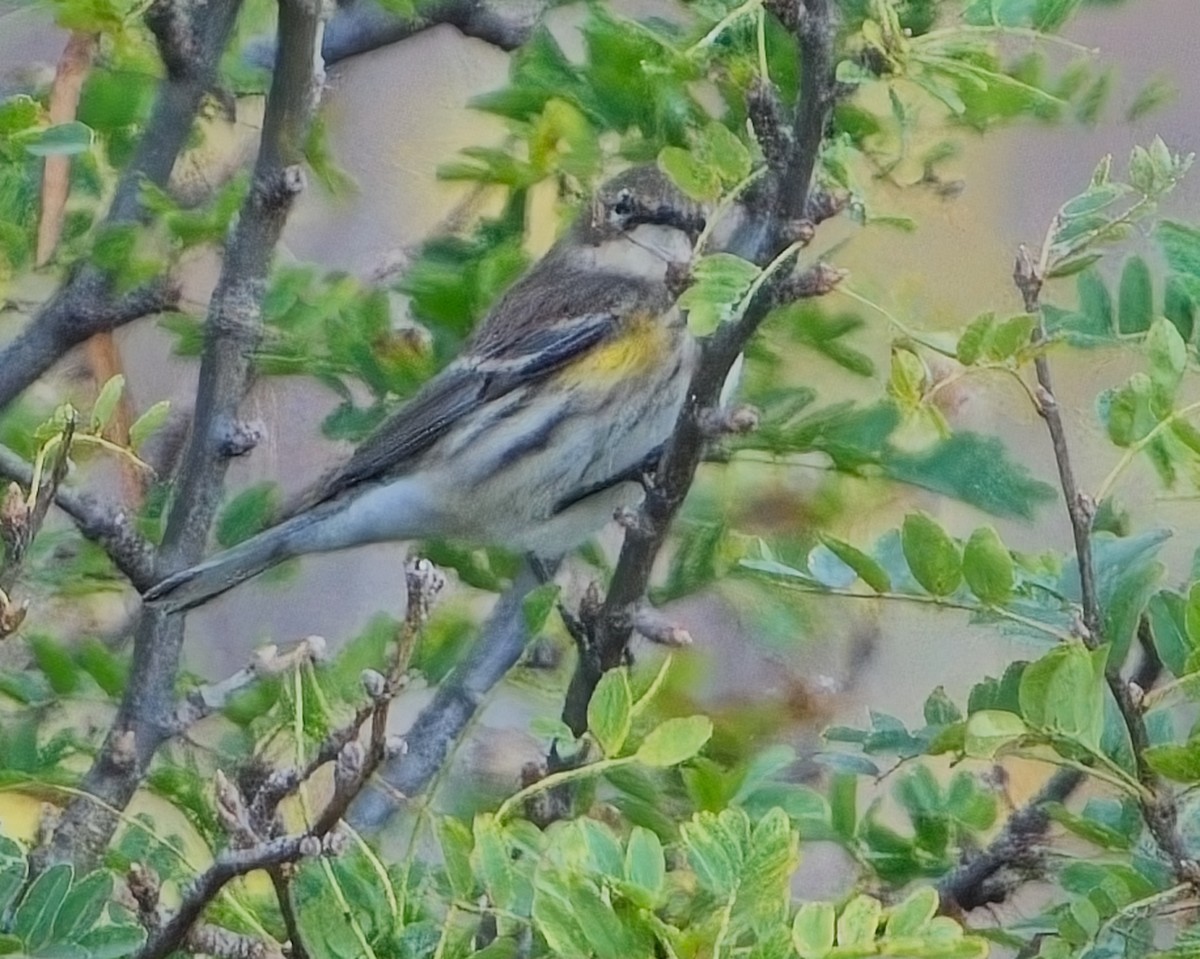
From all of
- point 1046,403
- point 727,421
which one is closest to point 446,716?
point 727,421

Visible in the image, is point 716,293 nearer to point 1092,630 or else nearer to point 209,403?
point 1092,630

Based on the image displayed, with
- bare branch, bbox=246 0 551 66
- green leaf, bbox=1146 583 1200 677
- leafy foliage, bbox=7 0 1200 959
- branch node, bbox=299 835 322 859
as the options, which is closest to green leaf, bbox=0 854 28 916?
leafy foliage, bbox=7 0 1200 959

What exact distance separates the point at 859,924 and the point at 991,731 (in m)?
0.08

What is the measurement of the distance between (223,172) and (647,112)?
218 millimetres

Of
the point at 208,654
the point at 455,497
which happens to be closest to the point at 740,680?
the point at 455,497

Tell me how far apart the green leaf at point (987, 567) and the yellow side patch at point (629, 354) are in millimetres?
474

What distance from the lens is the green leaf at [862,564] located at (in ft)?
1.68

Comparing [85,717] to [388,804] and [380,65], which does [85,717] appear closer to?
[388,804]

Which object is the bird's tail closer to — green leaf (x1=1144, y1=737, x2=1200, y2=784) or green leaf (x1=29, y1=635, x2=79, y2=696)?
green leaf (x1=29, y1=635, x2=79, y2=696)

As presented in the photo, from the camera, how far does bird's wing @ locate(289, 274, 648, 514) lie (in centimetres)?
85

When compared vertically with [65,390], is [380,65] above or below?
above

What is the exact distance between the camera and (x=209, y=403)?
0.71 meters

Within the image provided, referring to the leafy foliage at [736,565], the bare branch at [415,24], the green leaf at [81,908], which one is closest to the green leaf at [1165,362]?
the leafy foliage at [736,565]

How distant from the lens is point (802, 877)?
32.9 inches
